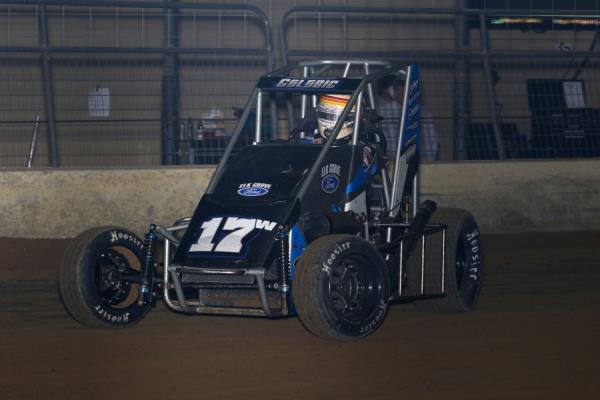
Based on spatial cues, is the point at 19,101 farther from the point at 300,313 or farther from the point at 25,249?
the point at 300,313

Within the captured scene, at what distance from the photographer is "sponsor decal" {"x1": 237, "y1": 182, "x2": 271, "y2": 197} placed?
6652mm

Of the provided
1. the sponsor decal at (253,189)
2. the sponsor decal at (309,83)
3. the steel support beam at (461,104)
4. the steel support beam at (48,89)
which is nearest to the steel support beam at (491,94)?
the steel support beam at (461,104)

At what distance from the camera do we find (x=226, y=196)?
677 centimetres

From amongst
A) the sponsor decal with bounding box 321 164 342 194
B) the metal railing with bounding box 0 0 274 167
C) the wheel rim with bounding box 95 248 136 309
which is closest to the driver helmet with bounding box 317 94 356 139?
the sponsor decal with bounding box 321 164 342 194

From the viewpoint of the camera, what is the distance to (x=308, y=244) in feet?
21.6

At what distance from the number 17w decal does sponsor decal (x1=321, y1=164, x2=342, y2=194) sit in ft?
1.82

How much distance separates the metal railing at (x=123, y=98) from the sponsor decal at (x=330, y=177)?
4.35 meters

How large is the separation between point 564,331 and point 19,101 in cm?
644

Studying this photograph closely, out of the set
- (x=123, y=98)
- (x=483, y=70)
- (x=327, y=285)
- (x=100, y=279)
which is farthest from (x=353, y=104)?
(x=483, y=70)

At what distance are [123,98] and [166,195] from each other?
115cm

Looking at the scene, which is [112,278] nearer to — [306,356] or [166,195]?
[306,356]

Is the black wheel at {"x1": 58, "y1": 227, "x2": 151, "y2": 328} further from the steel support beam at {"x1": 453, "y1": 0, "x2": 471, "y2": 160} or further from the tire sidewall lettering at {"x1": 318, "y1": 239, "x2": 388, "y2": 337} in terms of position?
the steel support beam at {"x1": 453, "y1": 0, "x2": 471, "y2": 160}

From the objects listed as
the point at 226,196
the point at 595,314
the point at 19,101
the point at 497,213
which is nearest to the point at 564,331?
the point at 595,314

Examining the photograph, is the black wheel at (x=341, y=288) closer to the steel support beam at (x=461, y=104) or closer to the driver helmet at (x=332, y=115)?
the driver helmet at (x=332, y=115)
